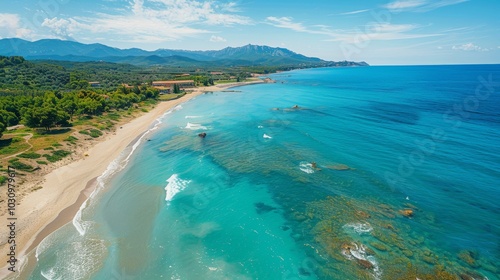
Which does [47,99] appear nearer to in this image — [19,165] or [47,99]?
[47,99]

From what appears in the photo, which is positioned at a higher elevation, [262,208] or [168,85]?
[168,85]

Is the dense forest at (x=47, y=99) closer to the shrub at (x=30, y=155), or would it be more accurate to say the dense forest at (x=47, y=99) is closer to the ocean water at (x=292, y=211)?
the shrub at (x=30, y=155)

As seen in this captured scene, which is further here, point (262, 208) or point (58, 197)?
point (58, 197)

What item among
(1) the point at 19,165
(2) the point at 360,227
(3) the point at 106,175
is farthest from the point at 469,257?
(1) the point at 19,165

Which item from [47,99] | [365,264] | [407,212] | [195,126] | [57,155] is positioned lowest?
[195,126]

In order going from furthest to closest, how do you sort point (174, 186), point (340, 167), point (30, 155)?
point (340, 167) < point (30, 155) < point (174, 186)

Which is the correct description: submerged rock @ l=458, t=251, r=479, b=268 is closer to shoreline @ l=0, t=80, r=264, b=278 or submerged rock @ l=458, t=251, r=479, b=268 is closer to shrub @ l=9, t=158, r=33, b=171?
shoreline @ l=0, t=80, r=264, b=278

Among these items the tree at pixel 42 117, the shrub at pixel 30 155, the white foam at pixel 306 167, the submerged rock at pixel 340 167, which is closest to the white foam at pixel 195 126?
the tree at pixel 42 117
